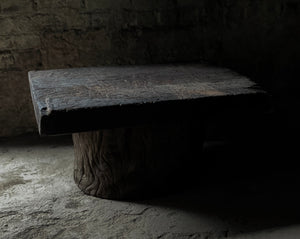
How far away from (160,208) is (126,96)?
642 millimetres

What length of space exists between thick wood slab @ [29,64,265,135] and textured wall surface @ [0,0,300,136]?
0.56 meters

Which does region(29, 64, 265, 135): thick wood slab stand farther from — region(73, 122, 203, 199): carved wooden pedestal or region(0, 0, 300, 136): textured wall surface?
region(0, 0, 300, 136): textured wall surface

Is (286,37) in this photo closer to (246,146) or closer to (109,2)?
(246,146)

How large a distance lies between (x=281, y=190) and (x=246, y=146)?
72 cm

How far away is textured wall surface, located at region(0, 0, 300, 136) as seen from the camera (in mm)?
2869

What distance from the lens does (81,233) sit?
74.1 inches

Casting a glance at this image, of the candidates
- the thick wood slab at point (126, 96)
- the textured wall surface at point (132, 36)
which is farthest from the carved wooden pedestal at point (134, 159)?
the textured wall surface at point (132, 36)

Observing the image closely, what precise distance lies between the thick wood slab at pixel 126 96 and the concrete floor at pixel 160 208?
52cm

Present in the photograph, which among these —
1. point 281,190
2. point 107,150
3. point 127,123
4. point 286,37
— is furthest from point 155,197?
point 286,37

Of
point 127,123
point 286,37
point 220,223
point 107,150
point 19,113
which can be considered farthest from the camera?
point 286,37

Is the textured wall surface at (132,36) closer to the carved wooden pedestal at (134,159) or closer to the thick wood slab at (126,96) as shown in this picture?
the thick wood slab at (126,96)

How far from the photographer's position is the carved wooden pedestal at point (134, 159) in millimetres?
2107

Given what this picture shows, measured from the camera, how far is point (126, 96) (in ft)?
6.28

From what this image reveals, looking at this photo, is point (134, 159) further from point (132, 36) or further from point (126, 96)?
point (132, 36)
